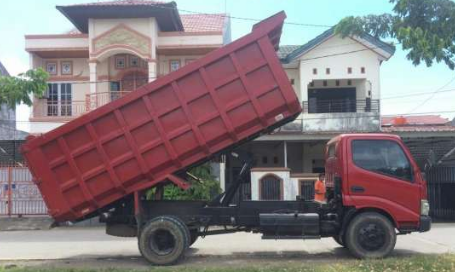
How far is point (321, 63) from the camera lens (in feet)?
83.0

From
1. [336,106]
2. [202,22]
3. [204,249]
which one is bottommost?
[204,249]

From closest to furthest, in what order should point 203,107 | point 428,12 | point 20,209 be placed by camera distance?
point 428,12
point 203,107
point 20,209

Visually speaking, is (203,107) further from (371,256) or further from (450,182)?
(450,182)

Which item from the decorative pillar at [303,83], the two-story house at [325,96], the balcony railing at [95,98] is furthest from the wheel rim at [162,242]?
the decorative pillar at [303,83]

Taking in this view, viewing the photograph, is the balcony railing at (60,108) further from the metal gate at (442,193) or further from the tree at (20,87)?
the metal gate at (442,193)

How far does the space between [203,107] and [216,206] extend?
211 centimetres

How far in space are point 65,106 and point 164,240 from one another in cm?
1624

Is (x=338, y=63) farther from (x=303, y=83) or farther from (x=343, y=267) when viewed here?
(x=343, y=267)

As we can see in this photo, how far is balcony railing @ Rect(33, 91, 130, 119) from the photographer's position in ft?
79.2

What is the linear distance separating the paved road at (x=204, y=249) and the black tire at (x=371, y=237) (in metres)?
0.73

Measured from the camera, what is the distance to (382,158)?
33.6ft

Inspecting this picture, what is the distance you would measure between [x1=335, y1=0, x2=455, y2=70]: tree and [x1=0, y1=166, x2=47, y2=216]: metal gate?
14605mm

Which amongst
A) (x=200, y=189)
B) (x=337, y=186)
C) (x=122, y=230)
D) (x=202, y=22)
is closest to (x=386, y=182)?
(x=337, y=186)

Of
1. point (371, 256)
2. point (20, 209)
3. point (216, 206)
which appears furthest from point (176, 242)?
point (20, 209)
